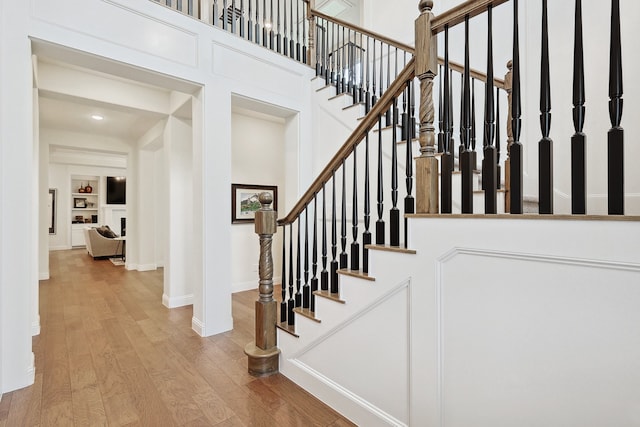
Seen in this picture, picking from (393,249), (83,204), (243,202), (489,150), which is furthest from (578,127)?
(83,204)

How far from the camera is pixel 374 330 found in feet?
5.28

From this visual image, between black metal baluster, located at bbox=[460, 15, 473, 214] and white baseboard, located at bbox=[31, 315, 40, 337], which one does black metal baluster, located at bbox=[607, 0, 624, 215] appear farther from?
white baseboard, located at bbox=[31, 315, 40, 337]

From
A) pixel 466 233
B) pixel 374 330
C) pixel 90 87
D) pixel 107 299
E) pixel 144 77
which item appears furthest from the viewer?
pixel 107 299

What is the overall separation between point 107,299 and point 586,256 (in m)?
4.81

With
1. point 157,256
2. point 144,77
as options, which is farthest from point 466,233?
point 157,256

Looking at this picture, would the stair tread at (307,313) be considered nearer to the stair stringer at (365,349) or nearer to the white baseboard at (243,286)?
the stair stringer at (365,349)

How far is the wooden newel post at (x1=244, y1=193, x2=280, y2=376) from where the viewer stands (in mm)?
2215

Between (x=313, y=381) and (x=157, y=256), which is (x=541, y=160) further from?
(x=157, y=256)

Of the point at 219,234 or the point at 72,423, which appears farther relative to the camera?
the point at 219,234

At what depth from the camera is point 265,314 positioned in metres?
2.24

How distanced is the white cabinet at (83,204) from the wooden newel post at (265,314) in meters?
10.1

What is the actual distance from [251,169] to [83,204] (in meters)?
8.31

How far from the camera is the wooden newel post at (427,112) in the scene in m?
1.39

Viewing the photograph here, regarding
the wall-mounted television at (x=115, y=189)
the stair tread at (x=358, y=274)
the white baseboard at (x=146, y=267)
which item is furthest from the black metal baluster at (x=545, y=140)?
the wall-mounted television at (x=115, y=189)
